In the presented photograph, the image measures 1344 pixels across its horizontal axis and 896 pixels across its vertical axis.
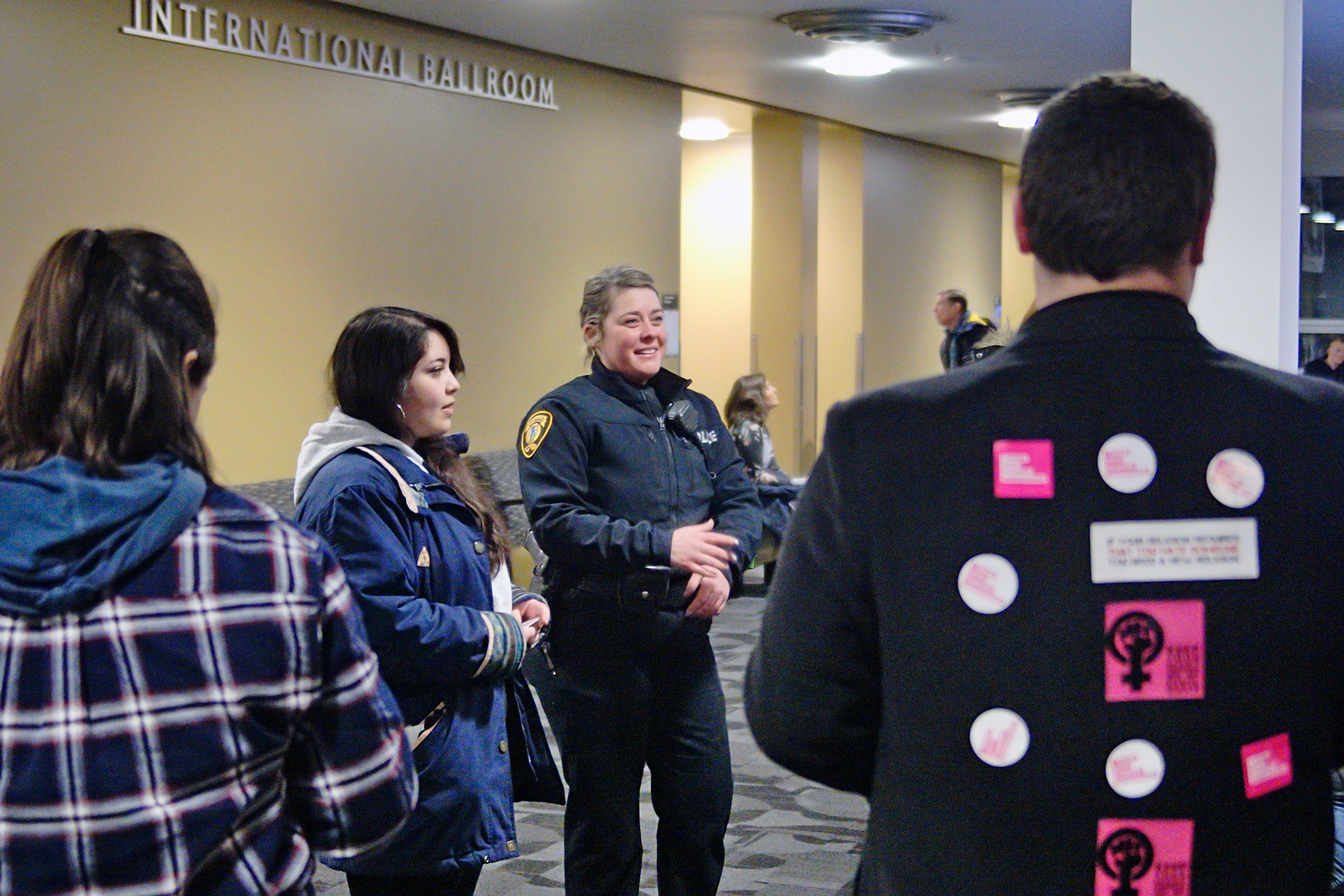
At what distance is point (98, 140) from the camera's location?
5.57 m

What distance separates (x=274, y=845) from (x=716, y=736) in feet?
5.36

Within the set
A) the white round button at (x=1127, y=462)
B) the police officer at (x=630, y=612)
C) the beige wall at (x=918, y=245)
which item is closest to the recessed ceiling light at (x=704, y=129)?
the beige wall at (x=918, y=245)

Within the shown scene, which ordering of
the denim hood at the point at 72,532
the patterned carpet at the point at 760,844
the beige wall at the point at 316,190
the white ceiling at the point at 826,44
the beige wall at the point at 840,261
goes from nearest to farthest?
1. the denim hood at the point at 72,532
2. the patterned carpet at the point at 760,844
3. the beige wall at the point at 316,190
4. the white ceiling at the point at 826,44
5. the beige wall at the point at 840,261

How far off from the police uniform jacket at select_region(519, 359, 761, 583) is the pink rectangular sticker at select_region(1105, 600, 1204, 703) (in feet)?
5.19

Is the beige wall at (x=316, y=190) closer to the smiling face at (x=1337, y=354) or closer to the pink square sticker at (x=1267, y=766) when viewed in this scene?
the pink square sticker at (x=1267, y=766)

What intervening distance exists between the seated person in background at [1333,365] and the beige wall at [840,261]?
3591 millimetres

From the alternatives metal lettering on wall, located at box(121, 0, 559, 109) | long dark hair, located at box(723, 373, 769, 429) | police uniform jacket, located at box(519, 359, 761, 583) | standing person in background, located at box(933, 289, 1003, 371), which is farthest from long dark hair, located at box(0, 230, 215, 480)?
standing person in background, located at box(933, 289, 1003, 371)

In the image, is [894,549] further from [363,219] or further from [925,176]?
[925,176]

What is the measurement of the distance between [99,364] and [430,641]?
1000mm

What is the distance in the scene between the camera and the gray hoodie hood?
229 centimetres

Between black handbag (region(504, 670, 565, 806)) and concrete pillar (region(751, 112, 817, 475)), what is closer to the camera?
black handbag (region(504, 670, 565, 806))

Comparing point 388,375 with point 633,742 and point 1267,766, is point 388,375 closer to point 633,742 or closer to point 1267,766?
point 633,742

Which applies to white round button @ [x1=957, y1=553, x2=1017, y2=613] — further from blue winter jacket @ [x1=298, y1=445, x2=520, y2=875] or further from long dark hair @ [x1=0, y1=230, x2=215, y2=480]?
blue winter jacket @ [x1=298, y1=445, x2=520, y2=875]

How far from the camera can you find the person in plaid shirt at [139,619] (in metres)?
1.20
